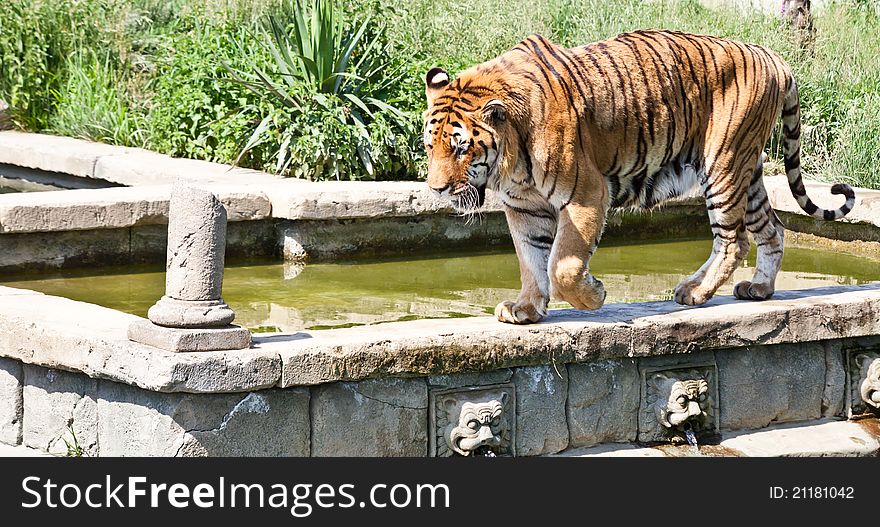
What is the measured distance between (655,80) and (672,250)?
3.48 metres

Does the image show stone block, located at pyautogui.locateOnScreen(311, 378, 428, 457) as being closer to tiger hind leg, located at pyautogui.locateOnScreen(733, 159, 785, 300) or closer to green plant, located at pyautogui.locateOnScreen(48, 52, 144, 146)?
tiger hind leg, located at pyautogui.locateOnScreen(733, 159, 785, 300)

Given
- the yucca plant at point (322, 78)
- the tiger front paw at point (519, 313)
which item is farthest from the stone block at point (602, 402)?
the yucca plant at point (322, 78)

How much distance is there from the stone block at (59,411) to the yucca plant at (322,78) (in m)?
4.44

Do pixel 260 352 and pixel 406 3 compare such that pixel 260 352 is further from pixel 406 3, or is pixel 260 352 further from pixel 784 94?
pixel 406 3

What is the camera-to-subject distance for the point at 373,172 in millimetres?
9484

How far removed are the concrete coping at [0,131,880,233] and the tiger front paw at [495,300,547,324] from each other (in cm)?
202

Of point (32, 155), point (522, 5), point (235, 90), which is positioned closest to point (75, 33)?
point (32, 155)

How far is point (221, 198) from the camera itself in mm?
8141

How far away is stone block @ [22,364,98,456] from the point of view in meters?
5.01

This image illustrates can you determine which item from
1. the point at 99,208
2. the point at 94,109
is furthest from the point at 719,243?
the point at 94,109

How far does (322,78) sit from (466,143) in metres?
4.79

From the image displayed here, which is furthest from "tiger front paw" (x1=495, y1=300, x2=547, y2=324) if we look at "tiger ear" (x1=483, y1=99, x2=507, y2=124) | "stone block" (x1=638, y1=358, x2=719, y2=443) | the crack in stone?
the crack in stone

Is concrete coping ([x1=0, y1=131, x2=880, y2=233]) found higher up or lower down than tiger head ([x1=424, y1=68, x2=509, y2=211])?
lower down

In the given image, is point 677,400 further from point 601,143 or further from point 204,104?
point 204,104
